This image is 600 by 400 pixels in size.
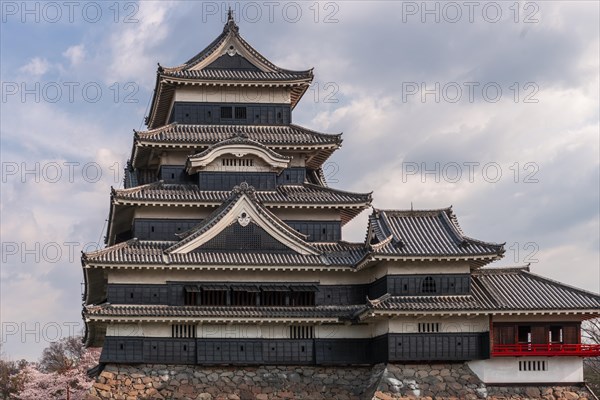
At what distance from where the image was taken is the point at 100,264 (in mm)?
42969

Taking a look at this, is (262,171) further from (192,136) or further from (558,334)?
(558,334)

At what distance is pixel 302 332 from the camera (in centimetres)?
4519

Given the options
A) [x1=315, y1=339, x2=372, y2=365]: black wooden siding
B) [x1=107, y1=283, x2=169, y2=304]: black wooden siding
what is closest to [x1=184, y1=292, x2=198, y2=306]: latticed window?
[x1=107, y1=283, x2=169, y2=304]: black wooden siding

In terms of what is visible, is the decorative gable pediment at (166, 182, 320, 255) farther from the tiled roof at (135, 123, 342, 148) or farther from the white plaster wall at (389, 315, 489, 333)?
the white plaster wall at (389, 315, 489, 333)

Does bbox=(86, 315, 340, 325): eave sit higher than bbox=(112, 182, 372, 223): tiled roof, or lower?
lower

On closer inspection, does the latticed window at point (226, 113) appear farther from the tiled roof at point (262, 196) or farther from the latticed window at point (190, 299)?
the latticed window at point (190, 299)

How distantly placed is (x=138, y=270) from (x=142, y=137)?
23.4 feet

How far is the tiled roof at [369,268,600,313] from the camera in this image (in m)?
42.7

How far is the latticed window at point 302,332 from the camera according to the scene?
45125mm

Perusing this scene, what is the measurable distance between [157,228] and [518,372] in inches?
710

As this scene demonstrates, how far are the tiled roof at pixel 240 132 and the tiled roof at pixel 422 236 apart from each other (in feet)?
17.8

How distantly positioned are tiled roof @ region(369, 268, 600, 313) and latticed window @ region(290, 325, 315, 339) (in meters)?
4.35

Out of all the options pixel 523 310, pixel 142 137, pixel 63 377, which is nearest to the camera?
pixel 523 310

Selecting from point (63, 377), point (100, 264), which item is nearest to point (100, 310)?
point (100, 264)
